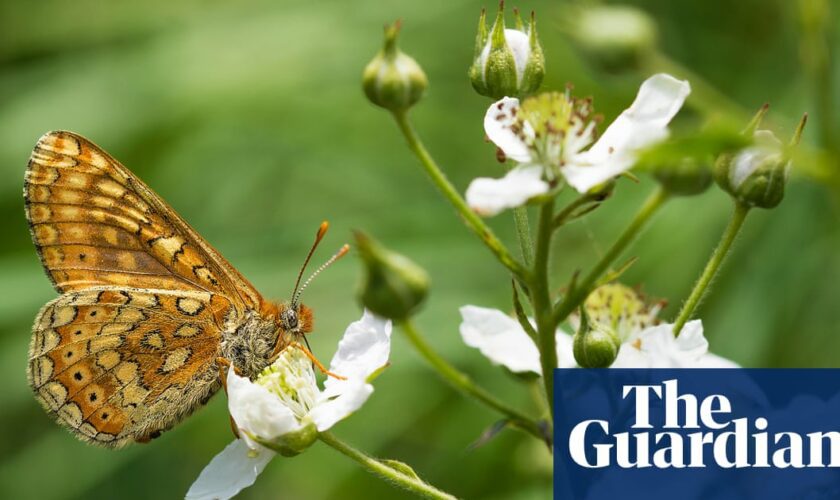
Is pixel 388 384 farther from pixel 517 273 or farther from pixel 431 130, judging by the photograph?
pixel 517 273

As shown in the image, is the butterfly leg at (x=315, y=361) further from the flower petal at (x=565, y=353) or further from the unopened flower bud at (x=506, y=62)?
the unopened flower bud at (x=506, y=62)

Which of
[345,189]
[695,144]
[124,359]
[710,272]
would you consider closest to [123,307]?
[124,359]

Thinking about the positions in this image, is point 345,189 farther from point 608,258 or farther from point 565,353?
point 608,258

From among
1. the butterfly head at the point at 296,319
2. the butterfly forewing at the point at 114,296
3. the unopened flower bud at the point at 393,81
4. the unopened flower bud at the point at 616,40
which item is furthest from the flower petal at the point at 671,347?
the unopened flower bud at the point at 616,40

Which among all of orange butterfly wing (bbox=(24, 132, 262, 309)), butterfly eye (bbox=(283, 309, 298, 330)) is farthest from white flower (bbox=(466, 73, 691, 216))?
orange butterfly wing (bbox=(24, 132, 262, 309))

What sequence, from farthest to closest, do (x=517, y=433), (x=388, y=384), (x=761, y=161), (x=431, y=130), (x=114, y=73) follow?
(x=114, y=73) → (x=431, y=130) → (x=388, y=384) → (x=517, y=433) → (x=761, y=161)

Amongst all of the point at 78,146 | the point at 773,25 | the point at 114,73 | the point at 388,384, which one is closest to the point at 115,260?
the point at 78,146
